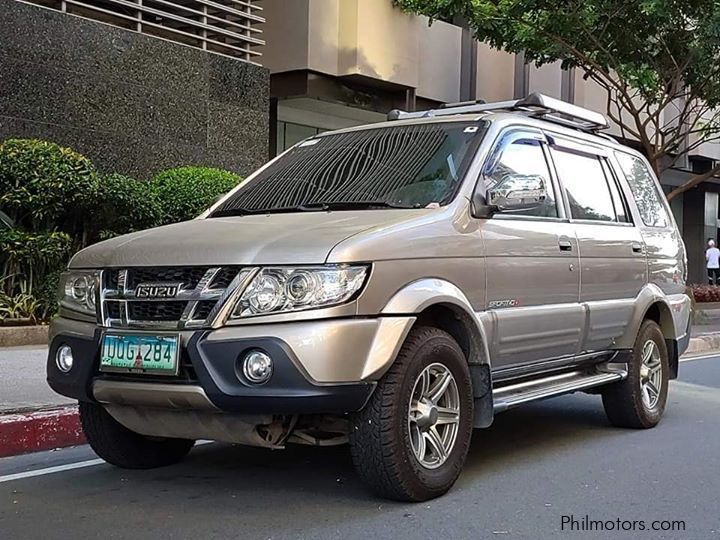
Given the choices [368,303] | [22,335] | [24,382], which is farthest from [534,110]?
[22,335]

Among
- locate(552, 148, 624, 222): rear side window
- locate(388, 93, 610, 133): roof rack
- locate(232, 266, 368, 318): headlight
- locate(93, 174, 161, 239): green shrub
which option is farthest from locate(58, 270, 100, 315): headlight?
locate(93, 174, 161, 239): green shrub

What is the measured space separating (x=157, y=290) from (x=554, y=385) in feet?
8.57

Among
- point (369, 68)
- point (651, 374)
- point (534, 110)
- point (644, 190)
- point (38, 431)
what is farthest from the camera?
point (369, 68)

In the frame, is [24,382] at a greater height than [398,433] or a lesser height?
lesser

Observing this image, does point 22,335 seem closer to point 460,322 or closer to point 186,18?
point 186,18

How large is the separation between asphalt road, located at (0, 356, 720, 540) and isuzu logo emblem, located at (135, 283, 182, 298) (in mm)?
1043

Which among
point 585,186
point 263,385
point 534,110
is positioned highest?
point 534,110

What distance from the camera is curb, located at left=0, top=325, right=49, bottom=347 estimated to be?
9555mm

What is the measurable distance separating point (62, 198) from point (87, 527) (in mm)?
6179

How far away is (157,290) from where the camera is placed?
14.9ft

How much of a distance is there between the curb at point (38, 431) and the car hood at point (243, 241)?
1.58 meters

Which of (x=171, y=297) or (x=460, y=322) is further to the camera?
(x=460, y=322)

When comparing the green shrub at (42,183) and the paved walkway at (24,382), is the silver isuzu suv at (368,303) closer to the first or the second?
the paved walkway at (24,382)

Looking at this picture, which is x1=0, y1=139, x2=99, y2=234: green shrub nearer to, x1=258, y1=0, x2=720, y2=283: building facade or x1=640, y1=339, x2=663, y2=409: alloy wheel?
x1=640, y1=339, x2=663, y2=409: alloy wheel
